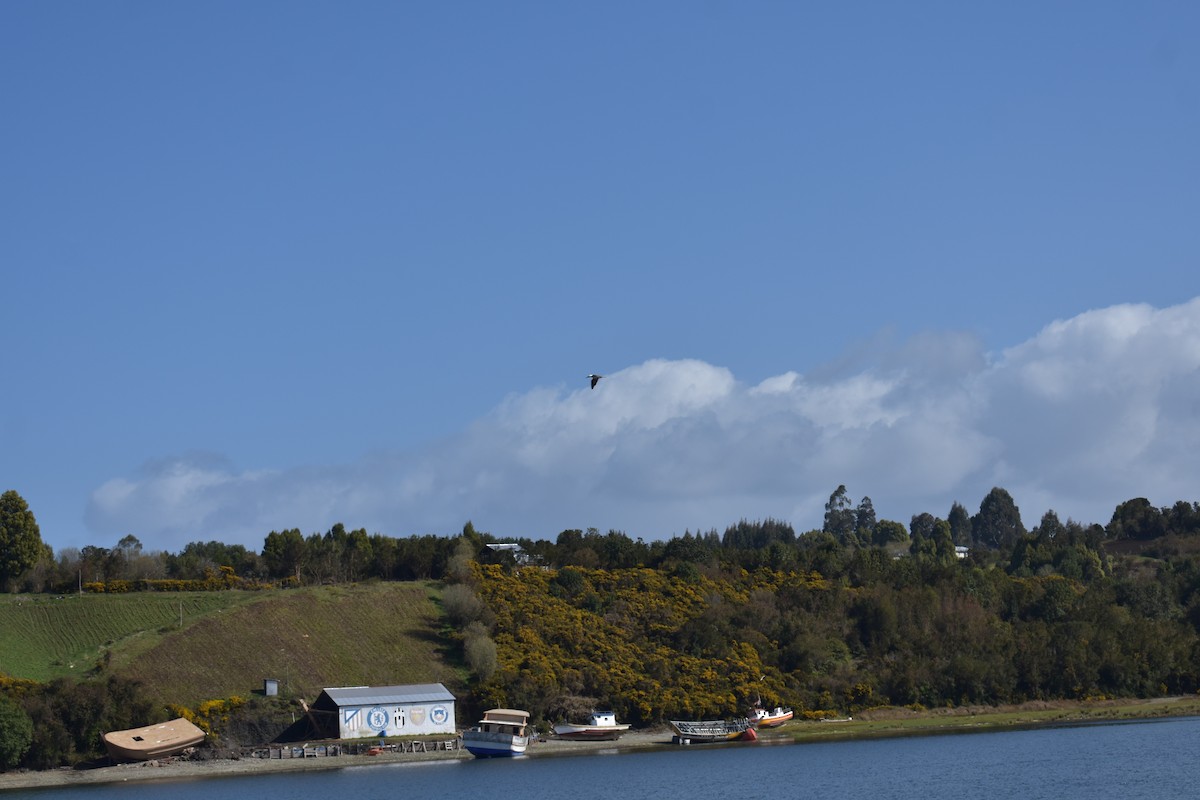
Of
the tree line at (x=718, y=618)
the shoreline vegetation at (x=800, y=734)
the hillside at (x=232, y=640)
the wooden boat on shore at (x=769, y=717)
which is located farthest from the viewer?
the tree line at (x=718, y=618)

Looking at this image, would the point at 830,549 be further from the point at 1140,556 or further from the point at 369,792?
the point at 369,792

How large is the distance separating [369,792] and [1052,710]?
5734 centimetres

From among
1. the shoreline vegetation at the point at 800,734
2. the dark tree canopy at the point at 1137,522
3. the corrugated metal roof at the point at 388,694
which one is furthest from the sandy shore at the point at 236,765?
the dark tree canopy at the point at 1137,522

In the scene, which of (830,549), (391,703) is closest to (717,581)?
(830,549)

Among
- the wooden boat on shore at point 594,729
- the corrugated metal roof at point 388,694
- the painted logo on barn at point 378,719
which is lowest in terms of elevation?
the wooden boat on shore at point 594,729

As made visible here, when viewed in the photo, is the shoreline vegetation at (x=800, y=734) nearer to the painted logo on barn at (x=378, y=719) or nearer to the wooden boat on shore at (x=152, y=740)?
the wooden boat on shore at (x=152, y=740)

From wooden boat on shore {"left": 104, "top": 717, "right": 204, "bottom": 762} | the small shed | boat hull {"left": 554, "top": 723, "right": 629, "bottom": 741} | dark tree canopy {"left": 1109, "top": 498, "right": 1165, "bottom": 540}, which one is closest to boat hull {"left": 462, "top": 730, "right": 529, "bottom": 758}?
the small shed

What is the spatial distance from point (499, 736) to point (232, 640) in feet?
71.4

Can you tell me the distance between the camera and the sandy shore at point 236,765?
73562 mm

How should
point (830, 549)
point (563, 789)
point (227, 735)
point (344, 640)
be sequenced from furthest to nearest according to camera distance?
point (830, 549) < point (344, 640) < point (227, 735) < point (563, 789)

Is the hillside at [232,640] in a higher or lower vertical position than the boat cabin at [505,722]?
higher

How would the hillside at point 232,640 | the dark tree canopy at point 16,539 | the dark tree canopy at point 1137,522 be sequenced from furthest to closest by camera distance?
the dark tree canopy at point 1137,522 < the dark tree canopy at point 16,539 < the hillside at point 232,640

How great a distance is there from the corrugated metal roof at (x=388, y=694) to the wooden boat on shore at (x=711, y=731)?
48.7 feet

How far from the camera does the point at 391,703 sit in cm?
8625
